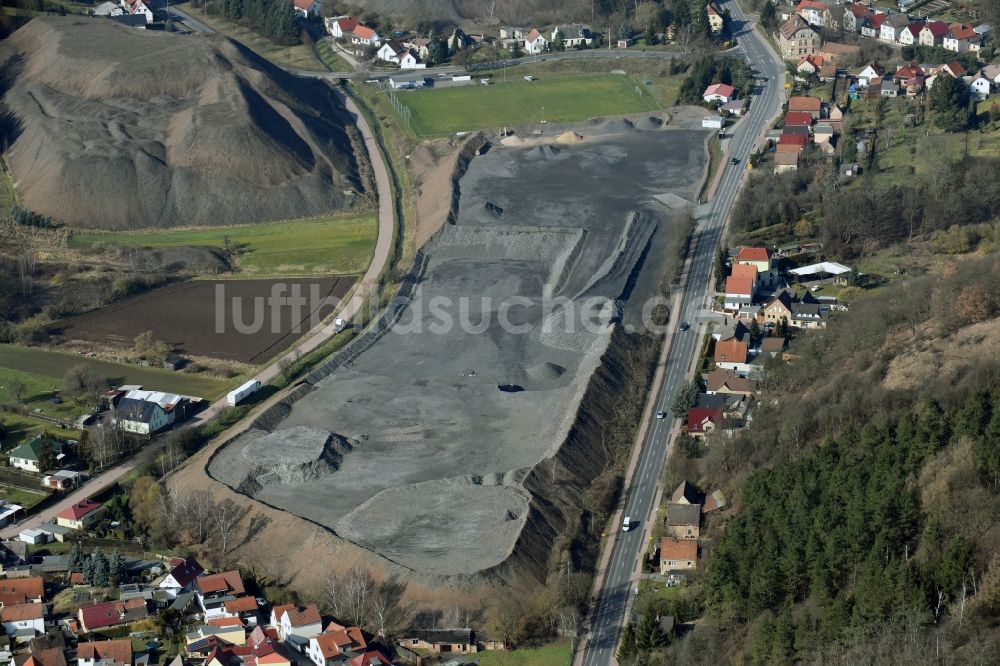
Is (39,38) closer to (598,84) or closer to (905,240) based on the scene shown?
(598,84)

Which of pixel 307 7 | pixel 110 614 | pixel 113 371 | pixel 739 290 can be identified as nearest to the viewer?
pixel 110 614

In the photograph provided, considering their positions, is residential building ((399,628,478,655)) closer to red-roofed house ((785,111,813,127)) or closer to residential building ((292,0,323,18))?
red-roofed house ((785,111,813,127))

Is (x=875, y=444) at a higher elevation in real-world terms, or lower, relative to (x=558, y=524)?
higher

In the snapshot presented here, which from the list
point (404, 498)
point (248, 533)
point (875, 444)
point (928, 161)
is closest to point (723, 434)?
point (875, 444)

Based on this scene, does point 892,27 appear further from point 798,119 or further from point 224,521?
point 224,521

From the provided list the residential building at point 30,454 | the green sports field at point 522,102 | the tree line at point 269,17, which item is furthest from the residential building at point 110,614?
the tree line at point 269,17

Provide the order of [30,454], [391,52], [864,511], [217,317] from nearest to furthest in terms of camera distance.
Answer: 1. [864,511]
2. [30,454]
3. [217,317]
4. [391,52]

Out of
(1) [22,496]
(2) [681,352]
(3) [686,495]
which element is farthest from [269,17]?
(3) [686,495]
